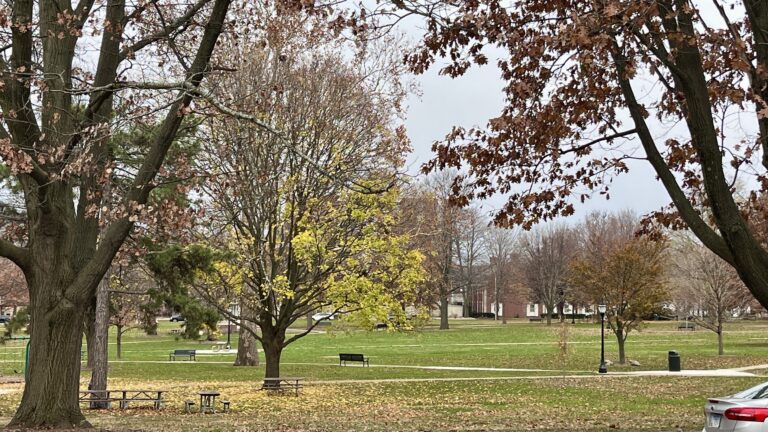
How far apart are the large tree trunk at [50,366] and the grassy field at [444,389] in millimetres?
1275

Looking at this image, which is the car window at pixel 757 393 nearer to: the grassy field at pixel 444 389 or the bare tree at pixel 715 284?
the grassy field at pixel 444 389

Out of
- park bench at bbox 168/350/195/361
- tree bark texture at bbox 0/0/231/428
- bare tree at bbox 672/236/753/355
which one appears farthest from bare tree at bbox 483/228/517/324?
tree bark texture at bbox 0/0/231/428

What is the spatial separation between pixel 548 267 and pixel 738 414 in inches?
2852

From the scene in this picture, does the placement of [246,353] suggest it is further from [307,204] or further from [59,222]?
[59,222]

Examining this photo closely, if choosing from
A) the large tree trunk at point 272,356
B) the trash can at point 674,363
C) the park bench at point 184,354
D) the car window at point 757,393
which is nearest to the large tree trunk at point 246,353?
the park bench at point 184,354

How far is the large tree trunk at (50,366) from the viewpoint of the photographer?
11523mm

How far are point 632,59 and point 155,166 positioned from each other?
22.3 feet

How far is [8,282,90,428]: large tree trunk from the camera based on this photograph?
454 inches

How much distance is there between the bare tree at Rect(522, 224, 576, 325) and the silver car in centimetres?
6836

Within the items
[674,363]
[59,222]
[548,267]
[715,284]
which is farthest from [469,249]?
[59,222]

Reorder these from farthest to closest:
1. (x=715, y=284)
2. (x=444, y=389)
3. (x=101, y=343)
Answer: (x=715, y=284)
(x=444, y=389)
(x=101, y=343)

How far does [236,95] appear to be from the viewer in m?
21.6

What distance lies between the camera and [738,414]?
287 inches

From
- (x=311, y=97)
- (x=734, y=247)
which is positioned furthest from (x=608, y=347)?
(x=734, y=247)
